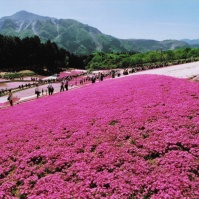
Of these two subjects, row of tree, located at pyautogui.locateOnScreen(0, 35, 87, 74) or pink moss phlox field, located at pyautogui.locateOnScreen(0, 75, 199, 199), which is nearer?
pink moss phlox field, located at pyautogui.locateOnScreen(0, 75, 199, 199)

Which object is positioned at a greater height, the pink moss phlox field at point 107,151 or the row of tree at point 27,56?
the row of tree at point 27,56

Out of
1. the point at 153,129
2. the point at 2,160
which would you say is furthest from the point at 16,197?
the point at 153,129

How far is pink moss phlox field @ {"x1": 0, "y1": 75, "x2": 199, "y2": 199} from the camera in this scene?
11.8 meters

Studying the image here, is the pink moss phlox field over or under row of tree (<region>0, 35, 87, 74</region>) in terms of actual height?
under

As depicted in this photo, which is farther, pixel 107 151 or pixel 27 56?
pixel 27 56

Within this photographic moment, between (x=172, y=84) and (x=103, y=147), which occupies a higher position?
(x=172, y=84)

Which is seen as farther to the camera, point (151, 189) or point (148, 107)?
point (148, 107)

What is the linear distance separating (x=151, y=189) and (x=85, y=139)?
6648mm

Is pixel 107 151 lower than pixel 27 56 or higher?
lower

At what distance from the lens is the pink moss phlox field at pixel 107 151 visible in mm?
11812

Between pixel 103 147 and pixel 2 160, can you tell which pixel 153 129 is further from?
pixel 2 160

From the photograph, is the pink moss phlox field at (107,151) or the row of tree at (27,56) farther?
the row of tree at (27,56)

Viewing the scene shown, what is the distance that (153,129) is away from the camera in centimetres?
1747

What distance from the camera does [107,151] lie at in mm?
15117
